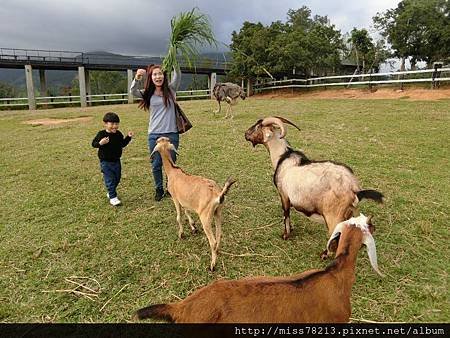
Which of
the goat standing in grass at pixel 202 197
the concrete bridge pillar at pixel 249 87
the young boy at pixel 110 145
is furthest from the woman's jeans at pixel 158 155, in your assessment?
→ the concrete bridge pillar at pixel 249 87

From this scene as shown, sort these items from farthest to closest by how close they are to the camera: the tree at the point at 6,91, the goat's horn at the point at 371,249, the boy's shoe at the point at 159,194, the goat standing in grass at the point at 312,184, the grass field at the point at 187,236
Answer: the tree at the point at 6,91 → the boy's shoe at the point at 159,194 → the goat standing in grass at the point at 312,184 → the grass field at the point at 187,236 → the goat's horn at the point at 371,249

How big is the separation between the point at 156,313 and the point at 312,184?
7.55 ft

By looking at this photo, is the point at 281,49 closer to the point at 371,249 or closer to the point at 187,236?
the point at 187,236

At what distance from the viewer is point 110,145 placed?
4.92m

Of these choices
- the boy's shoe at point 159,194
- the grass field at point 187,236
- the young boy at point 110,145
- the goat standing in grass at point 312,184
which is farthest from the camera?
the boy's shoe at point 159,194

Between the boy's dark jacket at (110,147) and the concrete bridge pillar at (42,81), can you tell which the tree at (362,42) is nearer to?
the concrete bridge pillar at (42,81)

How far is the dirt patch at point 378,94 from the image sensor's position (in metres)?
17.6

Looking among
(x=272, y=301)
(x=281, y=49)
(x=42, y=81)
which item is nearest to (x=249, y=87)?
(x=281, y=49)

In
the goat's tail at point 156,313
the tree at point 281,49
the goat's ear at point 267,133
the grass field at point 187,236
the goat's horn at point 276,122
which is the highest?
the tree at point 281,49

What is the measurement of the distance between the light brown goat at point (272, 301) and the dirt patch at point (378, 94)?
17767mm

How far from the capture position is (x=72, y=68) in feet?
96.5

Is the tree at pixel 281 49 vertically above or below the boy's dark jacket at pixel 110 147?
above

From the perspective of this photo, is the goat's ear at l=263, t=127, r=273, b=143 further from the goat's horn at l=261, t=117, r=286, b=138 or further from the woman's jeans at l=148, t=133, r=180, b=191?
the woman's jeans at l=148, t=133, r=180, b=191

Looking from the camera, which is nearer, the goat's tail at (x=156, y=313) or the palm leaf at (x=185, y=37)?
the goat's tail at (x=156, y=313)
